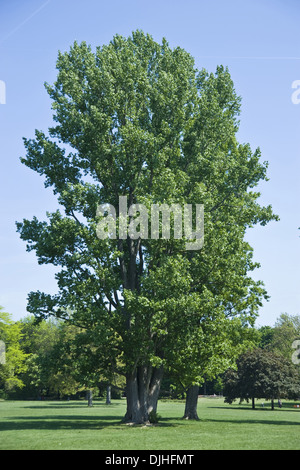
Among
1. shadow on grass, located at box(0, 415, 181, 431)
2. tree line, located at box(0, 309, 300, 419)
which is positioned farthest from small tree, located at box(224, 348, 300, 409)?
shadow on grass, located at box(0, 415, 181, 431)

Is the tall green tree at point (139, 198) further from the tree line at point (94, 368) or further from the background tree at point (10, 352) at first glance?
the background tree at point (10, 352)

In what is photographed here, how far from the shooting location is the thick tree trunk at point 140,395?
2748 cm

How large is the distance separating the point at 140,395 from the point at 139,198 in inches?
432

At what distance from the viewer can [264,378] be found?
181ft

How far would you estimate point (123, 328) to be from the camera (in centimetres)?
2697

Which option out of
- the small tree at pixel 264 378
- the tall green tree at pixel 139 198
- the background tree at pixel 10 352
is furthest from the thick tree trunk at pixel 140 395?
the background tree at pixel 10 352

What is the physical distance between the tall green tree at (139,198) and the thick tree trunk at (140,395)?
2.9 inches

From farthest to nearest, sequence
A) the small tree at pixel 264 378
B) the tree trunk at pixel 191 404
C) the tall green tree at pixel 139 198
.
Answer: the small tree at pixel 264 378
the tree trunk at pixel 191 404
the tall green tree at pixel 139 198

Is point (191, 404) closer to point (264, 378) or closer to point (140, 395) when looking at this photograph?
point (140, 395)

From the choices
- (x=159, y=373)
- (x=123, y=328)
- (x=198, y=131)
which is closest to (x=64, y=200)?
(x=123, y=328)

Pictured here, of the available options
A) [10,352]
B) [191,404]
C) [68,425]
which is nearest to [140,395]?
[68,425]

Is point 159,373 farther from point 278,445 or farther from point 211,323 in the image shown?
point 278,445

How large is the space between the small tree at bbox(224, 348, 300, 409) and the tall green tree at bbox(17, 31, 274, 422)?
2669 centimetres

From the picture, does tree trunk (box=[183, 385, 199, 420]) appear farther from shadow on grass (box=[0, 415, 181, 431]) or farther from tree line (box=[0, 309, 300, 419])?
shadow on grass (box=[0, 415, 181, 431])
